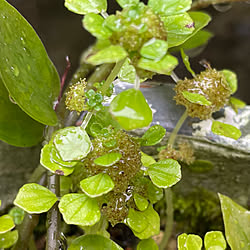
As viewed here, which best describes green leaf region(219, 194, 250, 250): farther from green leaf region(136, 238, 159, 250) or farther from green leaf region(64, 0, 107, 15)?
green leaf region(64, 0, 107, 15)

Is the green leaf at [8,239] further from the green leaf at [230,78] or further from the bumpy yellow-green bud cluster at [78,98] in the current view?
the green leaf at [230,78]

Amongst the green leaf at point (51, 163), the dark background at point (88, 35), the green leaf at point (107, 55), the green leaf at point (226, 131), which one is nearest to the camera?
the green leaf at point (107, 55)

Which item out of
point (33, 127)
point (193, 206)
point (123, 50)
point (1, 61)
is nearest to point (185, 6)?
point (123, 50)

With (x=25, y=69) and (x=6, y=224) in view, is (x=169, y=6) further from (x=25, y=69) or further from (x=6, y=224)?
(x=6, y=224)

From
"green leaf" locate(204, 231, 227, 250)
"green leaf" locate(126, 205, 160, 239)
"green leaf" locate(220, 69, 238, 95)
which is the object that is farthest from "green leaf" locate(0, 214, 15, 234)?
"green leaf" locate(220, 69, 238, 95)

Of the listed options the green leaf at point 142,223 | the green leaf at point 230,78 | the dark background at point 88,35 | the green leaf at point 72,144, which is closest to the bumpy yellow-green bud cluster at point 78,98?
the green leaf at point 72,144

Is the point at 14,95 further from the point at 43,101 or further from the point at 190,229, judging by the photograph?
the point at 190,229
